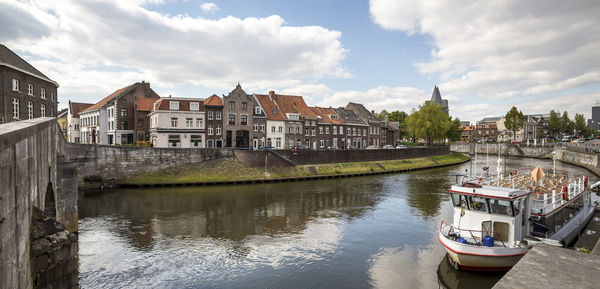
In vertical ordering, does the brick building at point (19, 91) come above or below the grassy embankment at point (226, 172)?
above

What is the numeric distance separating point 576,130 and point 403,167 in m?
135

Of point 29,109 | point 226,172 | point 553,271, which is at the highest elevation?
point 29,109

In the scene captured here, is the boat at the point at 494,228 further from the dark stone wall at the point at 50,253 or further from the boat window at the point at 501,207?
the dark stone wall at the point at 50,253

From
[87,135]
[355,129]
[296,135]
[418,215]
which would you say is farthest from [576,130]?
[87,135]

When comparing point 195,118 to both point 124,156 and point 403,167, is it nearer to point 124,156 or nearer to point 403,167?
point 124,156

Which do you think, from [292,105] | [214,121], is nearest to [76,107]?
[214,121]

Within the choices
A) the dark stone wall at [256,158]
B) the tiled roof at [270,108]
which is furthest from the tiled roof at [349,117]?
the dark stone wall at [256,158]

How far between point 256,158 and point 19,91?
31903mm

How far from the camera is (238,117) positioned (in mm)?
64750

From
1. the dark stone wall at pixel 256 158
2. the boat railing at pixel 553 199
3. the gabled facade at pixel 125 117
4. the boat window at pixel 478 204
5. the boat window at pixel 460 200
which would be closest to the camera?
the boat window at pixel 478 204

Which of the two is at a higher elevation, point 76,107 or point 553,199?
point 76,107

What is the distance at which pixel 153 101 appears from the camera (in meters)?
67.0

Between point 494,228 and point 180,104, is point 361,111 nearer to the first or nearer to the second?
point 180,104

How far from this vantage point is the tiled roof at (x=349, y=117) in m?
85.8
